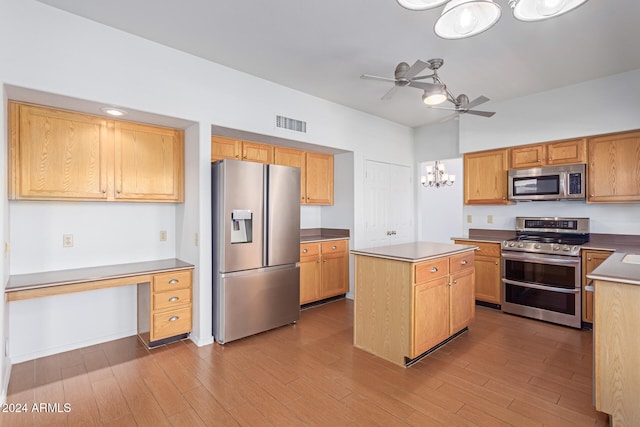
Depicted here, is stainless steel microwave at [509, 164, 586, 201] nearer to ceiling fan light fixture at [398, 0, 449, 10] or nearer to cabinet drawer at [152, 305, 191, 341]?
ceiling fan light fixture at [398, 0, 449, 10]

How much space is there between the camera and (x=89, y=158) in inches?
112

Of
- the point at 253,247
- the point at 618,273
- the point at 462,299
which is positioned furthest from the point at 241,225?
the point at 618,273

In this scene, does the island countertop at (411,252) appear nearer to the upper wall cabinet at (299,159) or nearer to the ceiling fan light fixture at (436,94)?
the ceiling fan light fixture at (436,94)

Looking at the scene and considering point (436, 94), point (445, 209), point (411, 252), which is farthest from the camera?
point (445, 209)

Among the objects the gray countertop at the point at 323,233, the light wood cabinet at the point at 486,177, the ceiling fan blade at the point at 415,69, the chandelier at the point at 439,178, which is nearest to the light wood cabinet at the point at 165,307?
the gray countertop at the point at 323,233

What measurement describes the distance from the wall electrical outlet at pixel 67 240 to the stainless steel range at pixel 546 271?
4800 mm

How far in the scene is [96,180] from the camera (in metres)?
2.88

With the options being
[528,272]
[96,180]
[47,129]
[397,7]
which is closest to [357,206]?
[528,272]

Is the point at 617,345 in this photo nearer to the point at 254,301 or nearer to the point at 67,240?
the point at 254,301

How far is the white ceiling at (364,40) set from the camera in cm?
241

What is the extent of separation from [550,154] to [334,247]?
3.04 metres

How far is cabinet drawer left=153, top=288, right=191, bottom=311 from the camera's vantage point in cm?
300

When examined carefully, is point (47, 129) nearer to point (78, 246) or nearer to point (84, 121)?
point (84, 121)

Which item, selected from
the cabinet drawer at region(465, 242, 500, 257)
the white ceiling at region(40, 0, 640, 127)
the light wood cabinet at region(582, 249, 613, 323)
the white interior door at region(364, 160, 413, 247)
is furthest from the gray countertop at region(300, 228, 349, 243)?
the light wood cabinet at region(582, 249, 613, 323)
